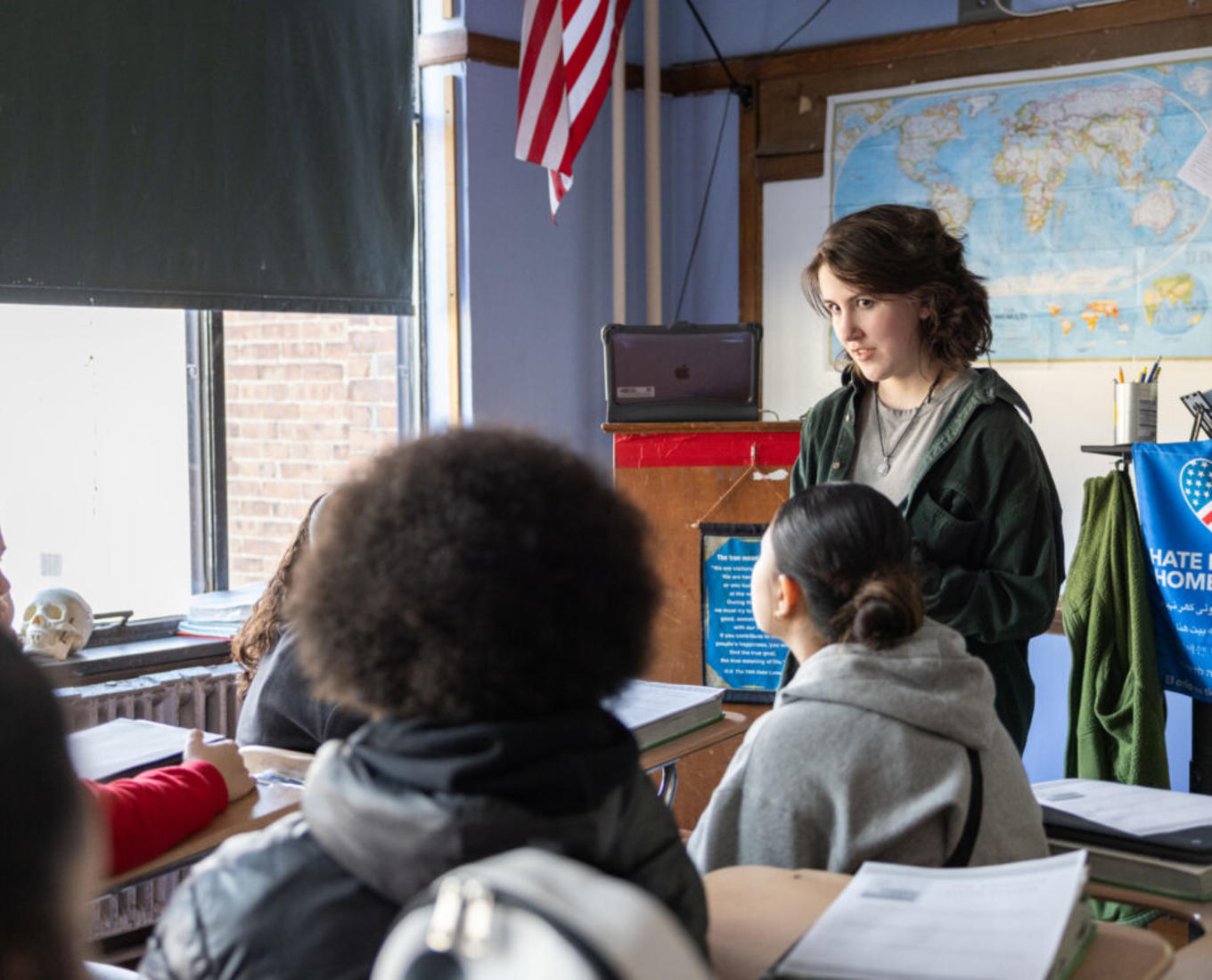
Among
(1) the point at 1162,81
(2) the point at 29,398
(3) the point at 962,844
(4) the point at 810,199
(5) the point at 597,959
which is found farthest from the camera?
(4) the point at 810,199

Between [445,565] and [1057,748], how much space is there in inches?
130

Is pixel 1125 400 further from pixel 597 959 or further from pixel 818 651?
pixel 597 959

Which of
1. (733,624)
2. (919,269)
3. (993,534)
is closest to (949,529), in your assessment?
(993,534)

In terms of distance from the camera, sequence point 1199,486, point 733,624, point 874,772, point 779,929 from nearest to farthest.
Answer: point 779,929, point 874,772, point 1199,486, point 733,624

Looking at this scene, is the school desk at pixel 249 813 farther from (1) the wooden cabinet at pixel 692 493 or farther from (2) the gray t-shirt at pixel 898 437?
(1) the wooden cabinet at pixel 692 493

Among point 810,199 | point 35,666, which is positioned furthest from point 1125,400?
point 35,666

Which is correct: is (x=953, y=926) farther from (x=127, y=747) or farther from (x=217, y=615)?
(x=217, y=615)

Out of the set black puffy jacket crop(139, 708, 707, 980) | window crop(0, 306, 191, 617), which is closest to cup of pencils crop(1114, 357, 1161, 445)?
window crop(0, 306, 191, 617)

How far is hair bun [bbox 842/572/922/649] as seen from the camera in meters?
1.50

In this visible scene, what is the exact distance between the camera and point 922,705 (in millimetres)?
1458

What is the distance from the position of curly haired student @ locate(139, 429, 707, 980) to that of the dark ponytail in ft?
2.50

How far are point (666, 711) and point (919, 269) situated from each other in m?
0.80

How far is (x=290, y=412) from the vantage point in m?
3.70

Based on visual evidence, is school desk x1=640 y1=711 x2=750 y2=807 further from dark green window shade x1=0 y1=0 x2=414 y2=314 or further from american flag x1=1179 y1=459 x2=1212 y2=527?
dark green window shade x1=0 y1=0 x2=414 y2=314
